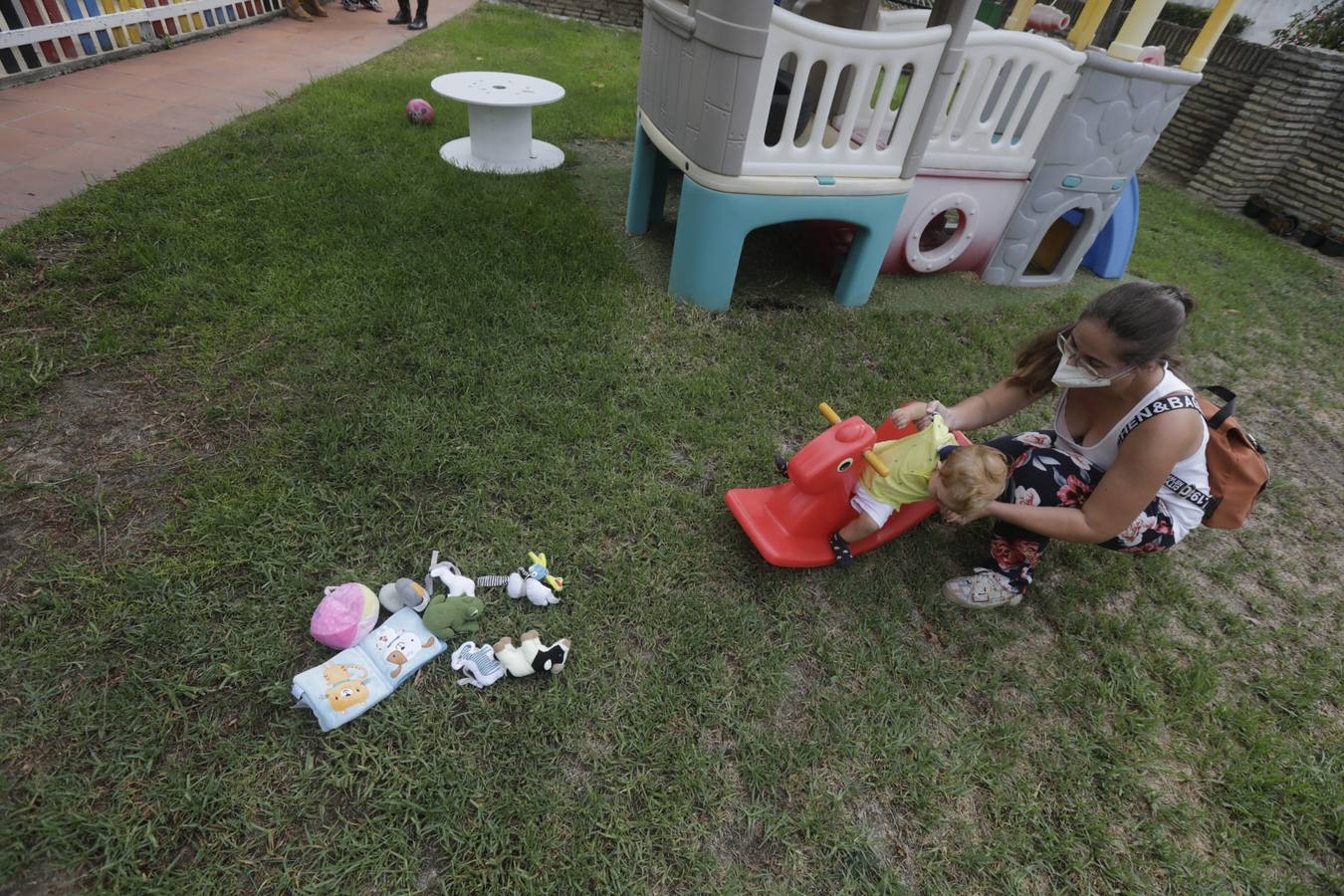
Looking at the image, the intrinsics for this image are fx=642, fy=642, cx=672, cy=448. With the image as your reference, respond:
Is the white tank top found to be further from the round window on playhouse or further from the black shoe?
the round window on playhouse

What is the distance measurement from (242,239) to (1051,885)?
4120 millimetres

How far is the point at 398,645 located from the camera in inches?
69.9

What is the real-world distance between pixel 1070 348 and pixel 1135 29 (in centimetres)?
293

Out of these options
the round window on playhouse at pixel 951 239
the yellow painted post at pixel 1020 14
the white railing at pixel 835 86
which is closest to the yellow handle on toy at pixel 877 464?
the white railing at pixel 835 86

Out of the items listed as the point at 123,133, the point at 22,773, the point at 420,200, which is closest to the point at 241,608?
the point at 22,773

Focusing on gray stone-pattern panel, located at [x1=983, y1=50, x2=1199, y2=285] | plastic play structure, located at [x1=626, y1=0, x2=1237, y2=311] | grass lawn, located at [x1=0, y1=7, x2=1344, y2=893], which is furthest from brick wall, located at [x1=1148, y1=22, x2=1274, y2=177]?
grass lawn, located at [x1=0, y1=7, x2=1344, y2=893]

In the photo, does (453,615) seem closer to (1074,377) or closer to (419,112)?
(1074,377)

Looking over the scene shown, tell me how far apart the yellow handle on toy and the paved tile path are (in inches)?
161

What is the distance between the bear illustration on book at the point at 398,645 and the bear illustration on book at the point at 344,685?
7cm

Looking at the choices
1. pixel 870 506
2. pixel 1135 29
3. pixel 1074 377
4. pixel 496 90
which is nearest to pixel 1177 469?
pixel 1074 377

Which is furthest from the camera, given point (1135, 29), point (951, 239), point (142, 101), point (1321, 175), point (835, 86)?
point (1321, 175)

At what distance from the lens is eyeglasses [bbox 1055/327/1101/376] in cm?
189

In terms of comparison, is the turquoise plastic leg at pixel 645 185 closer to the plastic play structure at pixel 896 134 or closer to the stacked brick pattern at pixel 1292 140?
the plastic play structure at pixel 896 134

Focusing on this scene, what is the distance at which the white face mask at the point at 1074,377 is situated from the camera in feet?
6.20
